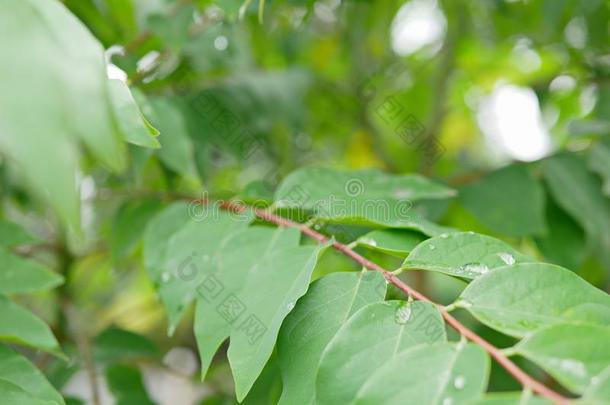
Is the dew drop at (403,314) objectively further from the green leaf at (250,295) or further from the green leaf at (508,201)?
the green leaf at (508,201)

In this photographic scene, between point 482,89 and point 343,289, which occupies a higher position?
point 343,289

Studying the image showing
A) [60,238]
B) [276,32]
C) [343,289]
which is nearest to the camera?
[343,289]

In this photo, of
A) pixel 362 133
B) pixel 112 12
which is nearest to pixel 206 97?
pixel 112 12

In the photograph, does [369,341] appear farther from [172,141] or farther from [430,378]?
[172,141]

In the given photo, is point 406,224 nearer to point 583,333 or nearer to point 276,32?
point 583,333

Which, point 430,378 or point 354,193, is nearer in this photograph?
point 430,378

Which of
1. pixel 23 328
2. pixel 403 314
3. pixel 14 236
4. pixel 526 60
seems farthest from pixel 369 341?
pixel 526 60

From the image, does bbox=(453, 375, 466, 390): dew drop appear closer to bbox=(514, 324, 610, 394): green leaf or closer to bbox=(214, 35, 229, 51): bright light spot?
bbox=(514, 324, 610, 394): green leaf
